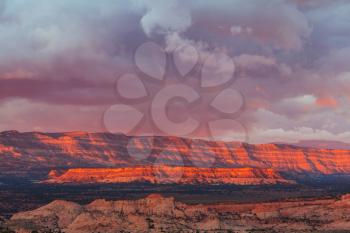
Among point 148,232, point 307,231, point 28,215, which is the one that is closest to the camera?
point 148,232

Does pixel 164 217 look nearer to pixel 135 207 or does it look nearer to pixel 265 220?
pixel 135 207

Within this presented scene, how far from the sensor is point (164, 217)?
18112cm

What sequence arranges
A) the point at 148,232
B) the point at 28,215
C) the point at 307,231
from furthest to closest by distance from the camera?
the point at 28,215
the point at 307,231
the point at 148,232

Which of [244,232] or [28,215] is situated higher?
[28,215]

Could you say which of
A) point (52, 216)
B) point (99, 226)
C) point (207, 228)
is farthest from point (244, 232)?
point (52, 216)

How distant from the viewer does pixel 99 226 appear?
170625 mm

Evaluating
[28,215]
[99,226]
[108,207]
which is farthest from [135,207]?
[28,215]

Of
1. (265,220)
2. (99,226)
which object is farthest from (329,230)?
(99,226)

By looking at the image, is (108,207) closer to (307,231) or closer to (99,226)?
(99,226)

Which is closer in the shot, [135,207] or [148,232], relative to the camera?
[148,232]

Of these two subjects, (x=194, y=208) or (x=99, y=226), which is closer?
(x=99, y=226)

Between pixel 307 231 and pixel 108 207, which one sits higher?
pixel 108 207

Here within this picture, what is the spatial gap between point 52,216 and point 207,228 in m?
44.8

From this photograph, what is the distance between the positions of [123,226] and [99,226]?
6209mm
